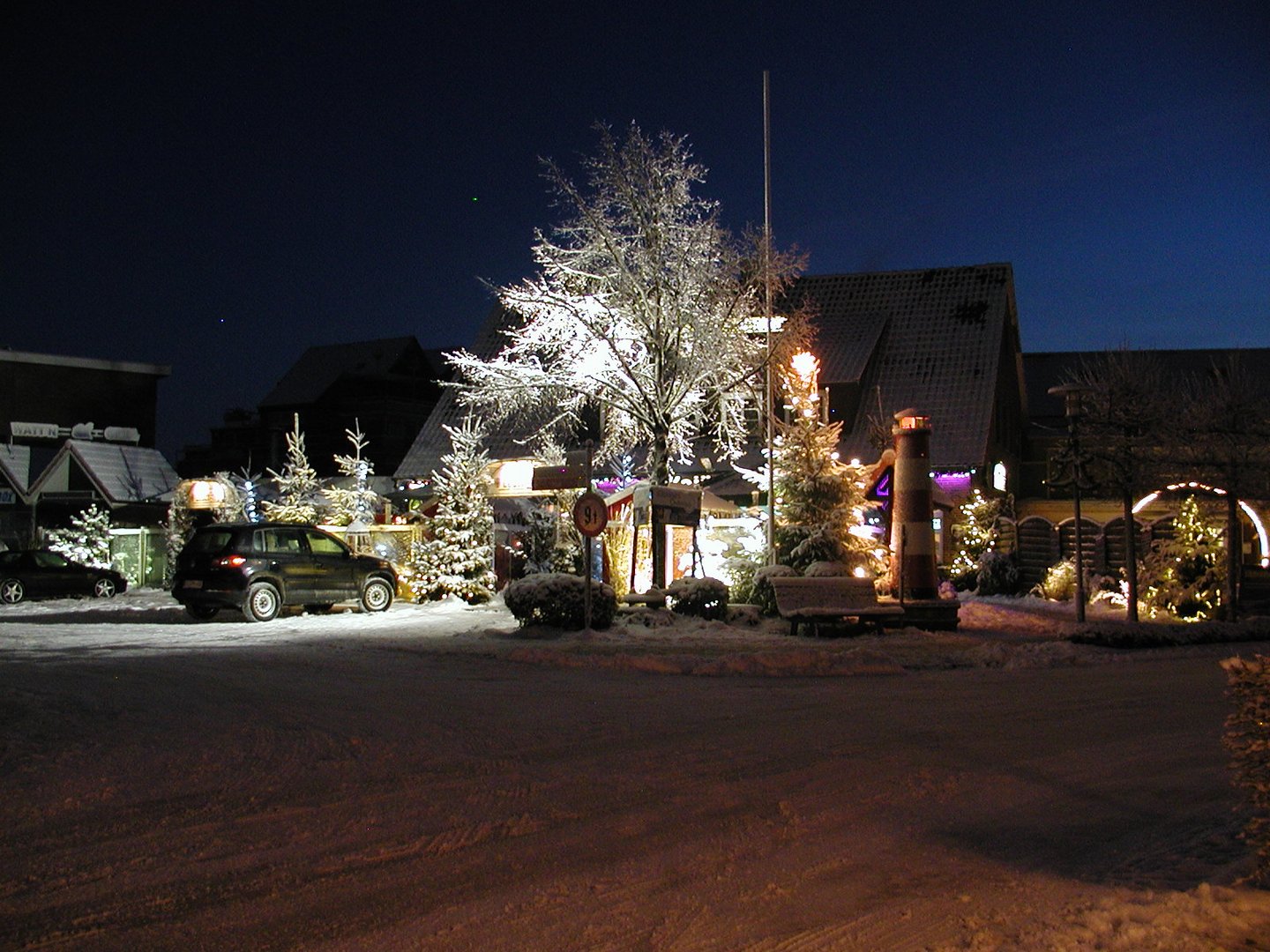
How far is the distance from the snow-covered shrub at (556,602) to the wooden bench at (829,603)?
2908 mm

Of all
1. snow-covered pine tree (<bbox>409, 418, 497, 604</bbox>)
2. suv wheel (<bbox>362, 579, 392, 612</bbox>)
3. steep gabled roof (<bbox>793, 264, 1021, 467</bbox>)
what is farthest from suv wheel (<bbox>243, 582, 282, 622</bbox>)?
steep gabled roof (<bbox>793, 264, 1021, 467</bbox>)

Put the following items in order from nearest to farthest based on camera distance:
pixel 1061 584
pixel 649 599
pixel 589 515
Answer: pixel 589 515, pixel 649 599, pixel 1061 584

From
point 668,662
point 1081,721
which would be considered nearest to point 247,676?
point 668,662

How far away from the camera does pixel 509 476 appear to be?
26.6 m

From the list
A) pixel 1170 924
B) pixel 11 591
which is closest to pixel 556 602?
pixel 1170 924

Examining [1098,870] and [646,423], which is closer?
[1098,870]

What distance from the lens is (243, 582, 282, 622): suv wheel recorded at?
20172 mm

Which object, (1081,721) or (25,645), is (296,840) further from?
(25,645)

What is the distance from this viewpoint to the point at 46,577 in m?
27.0

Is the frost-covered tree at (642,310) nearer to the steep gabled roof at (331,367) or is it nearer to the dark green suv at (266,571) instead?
the dark green suv at (266,571)

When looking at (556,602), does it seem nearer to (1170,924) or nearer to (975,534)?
(1170,924)

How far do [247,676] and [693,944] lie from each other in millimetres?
8973

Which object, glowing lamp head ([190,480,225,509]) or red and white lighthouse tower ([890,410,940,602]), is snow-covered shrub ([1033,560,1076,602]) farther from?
glowing lamp head ([190,480,225,509])

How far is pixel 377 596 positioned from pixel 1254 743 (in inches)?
748
